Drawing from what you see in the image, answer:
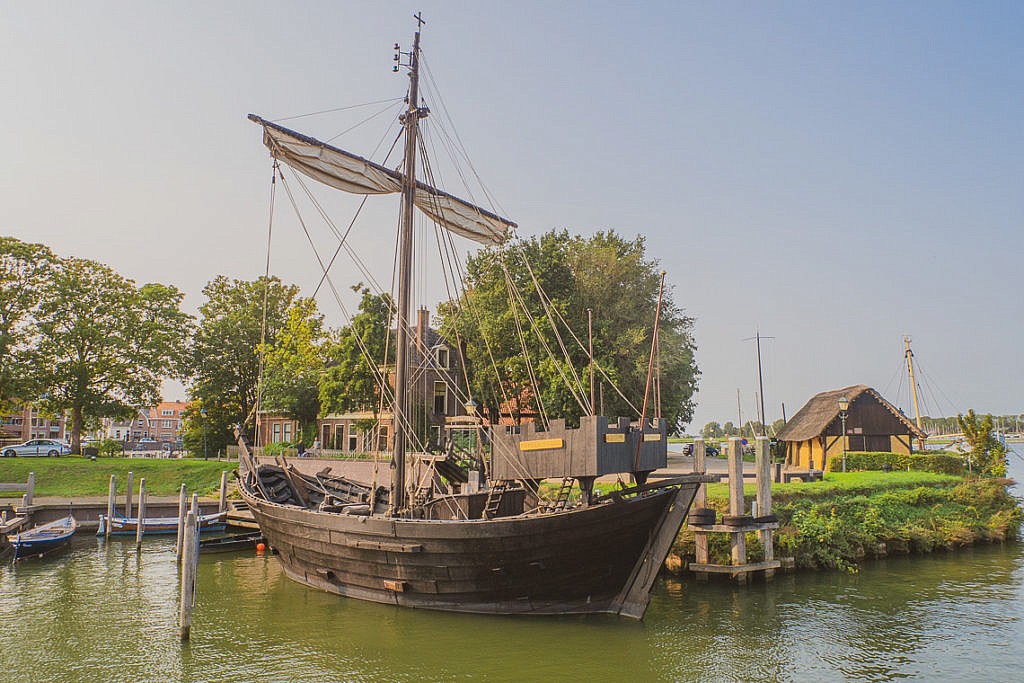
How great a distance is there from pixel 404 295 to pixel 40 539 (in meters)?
14.6

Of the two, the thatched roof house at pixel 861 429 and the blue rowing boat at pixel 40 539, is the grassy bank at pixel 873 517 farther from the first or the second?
the blue rowing boat at pixel 40 539

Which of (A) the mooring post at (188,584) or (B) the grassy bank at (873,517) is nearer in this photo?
(A) the mooring post at (188,584)

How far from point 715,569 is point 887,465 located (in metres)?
18.8

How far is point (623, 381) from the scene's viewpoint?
1491 inches

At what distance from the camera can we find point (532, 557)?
1464cm

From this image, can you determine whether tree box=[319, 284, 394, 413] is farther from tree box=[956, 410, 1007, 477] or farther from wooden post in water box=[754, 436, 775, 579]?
tree box=[956, 410, 1007, 477]

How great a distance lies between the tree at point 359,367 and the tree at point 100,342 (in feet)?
47.6

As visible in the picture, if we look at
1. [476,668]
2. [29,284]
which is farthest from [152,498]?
[476,668]

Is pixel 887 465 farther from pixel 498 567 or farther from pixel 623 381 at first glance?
pixel 498 567

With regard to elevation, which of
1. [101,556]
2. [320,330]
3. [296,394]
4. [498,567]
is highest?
[320,330]

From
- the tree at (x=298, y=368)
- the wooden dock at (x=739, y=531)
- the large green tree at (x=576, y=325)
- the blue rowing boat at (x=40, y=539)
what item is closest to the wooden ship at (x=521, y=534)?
the wooden dock at (x=739, y=531)

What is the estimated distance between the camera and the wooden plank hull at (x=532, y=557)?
14.4 m

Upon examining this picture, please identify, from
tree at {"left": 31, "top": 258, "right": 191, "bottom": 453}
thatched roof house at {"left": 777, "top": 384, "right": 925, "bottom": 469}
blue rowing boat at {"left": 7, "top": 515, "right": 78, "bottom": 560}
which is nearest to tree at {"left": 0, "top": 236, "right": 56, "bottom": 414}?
tree at {"left": 31, "top": 258, "right": 191, "bottom": 453}

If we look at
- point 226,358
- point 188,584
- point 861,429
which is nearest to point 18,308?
point 226,358
